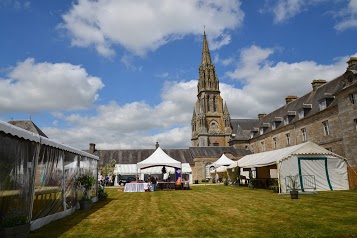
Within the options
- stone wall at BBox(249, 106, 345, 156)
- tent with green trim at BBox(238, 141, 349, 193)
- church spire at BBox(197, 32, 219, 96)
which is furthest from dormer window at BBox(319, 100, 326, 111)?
church spire at BBox(197, 32, 219, 96)

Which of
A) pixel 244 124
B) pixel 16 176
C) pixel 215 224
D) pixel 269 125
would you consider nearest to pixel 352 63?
pixel 269 125

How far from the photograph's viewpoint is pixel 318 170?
60.3ft

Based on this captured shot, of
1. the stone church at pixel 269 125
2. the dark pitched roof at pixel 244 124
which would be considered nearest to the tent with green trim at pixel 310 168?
the stone church at pixel 269 125

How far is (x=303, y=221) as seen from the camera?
25.1 feet

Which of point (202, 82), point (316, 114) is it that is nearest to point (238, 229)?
point (316, 114)

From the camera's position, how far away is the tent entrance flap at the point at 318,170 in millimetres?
18141

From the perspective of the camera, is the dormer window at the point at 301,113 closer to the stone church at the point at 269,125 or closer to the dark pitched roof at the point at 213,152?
the stone church at the point at 269,125

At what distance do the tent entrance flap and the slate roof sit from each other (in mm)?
27341

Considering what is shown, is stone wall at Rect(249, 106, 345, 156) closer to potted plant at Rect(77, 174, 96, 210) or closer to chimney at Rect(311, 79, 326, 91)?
chimney at Rect(311, 79, 326, 91)

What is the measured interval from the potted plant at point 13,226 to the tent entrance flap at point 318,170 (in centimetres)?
1653

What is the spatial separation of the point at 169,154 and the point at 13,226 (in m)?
42.7

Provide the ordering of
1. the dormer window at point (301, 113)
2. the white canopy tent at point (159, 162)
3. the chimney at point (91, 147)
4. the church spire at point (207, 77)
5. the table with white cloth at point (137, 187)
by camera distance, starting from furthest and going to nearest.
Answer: the church spire at point (207, 77), the chimney at point (91, 147), the dormer window at point (301, 113), the white canopy tent at point (159, 162), the table with white cloth at point (137, 187)

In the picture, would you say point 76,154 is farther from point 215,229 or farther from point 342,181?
point 342,181

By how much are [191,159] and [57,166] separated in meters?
38.1
